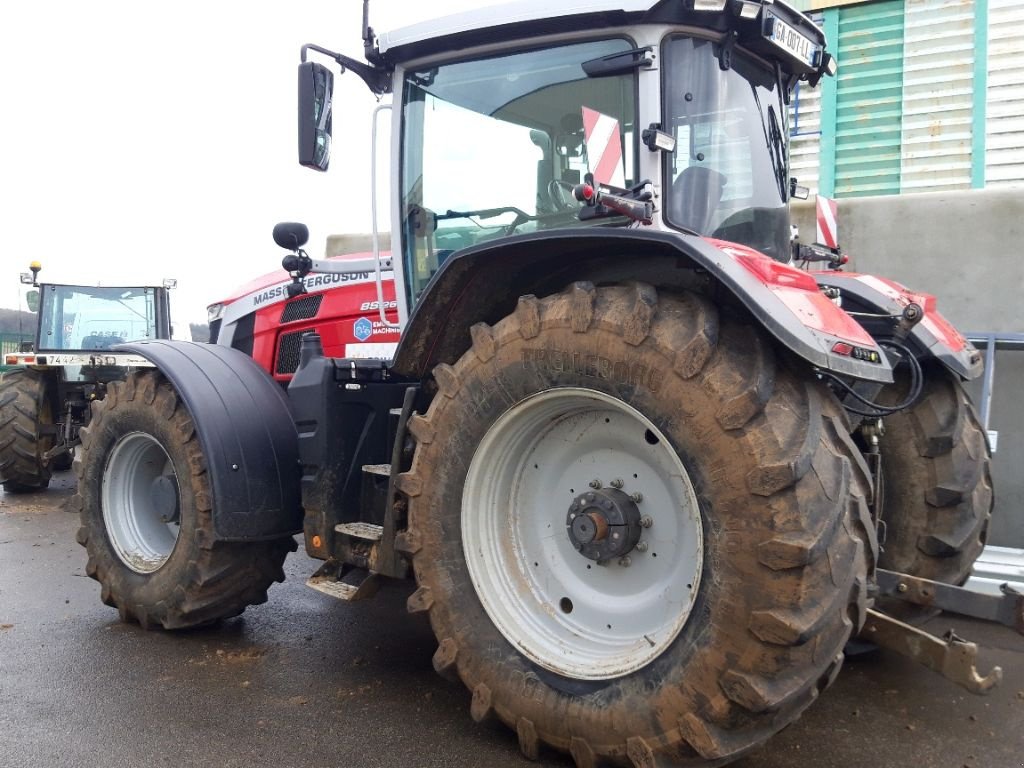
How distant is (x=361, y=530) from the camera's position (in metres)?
3.80

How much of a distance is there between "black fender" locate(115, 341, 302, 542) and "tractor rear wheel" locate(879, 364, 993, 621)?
2603 mm

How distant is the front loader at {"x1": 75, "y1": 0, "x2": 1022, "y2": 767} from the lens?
2598mm

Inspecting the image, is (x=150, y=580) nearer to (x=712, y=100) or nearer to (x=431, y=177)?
(x=431, y=177)

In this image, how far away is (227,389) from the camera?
426 centimetres

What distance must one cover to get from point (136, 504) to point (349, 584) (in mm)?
1543

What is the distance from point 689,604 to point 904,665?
1823mm

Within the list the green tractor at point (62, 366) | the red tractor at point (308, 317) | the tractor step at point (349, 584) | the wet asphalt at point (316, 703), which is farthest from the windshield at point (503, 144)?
the green tractor at point (62, 366)

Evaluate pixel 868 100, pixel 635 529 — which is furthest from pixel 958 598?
pixel 868 100

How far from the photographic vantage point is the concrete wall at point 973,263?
5.95 meters

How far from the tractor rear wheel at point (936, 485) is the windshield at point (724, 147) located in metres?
0.89

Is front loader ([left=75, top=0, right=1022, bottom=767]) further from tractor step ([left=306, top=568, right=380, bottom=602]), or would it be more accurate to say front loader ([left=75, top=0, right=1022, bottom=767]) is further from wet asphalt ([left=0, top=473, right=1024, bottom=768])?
wet asphalt ([left=0, top=473, right=1024, bottom=768])

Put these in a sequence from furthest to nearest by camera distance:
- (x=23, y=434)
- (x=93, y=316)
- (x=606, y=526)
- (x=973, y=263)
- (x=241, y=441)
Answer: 1. (x=93, y=316)
2. (x=23, y=434)
3. (x=973, y=263)
4. (x=241, y=441)
5. (x=606, y=526)

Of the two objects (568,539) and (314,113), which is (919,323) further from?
(314,113)

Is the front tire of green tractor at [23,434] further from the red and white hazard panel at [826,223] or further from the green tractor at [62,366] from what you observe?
the red and white hazard panel at [826,223]
